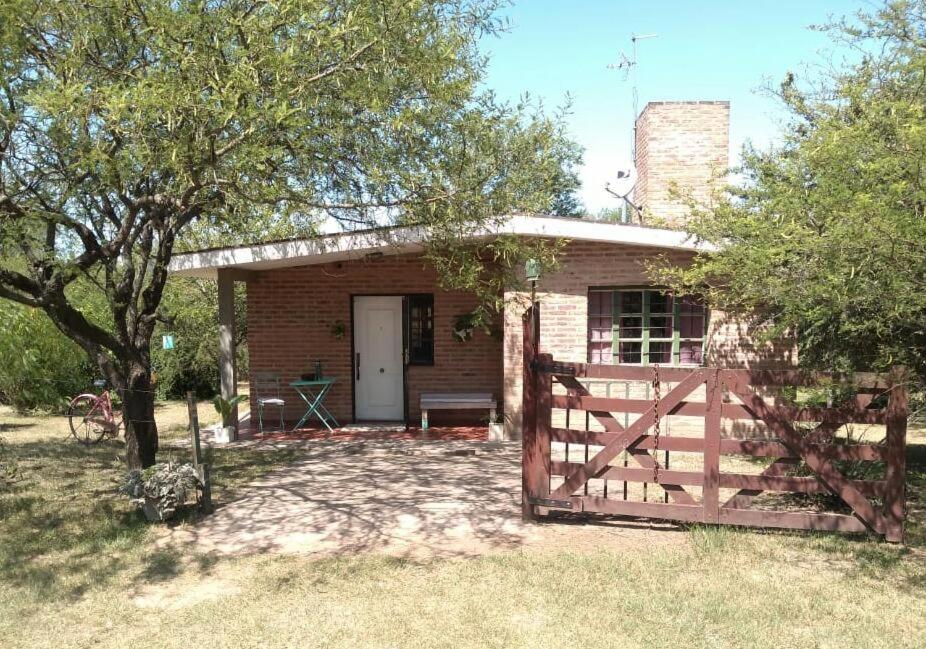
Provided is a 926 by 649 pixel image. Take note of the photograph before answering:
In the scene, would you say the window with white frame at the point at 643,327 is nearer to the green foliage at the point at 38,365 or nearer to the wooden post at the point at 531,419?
the wooden post at the point at 531,419

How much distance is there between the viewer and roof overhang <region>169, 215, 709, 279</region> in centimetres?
855

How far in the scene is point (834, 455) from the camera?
17.7 ft

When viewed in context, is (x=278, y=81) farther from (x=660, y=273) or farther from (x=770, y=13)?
(x=770, y=13)

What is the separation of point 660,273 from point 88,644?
7.13m

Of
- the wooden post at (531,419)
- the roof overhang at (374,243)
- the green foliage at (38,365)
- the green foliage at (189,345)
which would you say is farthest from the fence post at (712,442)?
the green foliage at (189,345)

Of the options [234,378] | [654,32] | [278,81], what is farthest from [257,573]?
[654,32]

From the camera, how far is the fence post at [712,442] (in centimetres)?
549

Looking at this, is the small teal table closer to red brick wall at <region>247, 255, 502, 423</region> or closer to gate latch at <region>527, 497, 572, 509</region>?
red brick wall at <region>247, 255, 502, 423</region>

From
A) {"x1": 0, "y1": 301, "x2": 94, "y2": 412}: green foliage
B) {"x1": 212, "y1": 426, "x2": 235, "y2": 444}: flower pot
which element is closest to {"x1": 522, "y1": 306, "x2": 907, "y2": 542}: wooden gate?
{"x1": 212, "y1": 426, "x2": 235, "y2": 444}: flower pot

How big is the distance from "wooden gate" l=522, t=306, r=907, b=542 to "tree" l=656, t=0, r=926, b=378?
0.57 m

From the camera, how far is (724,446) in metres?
5.56

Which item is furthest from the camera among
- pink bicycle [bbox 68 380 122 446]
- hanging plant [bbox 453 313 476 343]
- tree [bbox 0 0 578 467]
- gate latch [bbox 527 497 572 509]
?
hanging plant [bbox 453 313 476 343]

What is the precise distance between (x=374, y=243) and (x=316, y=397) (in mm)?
3736

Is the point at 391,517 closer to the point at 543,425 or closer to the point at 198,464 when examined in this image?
the point at 543,425
